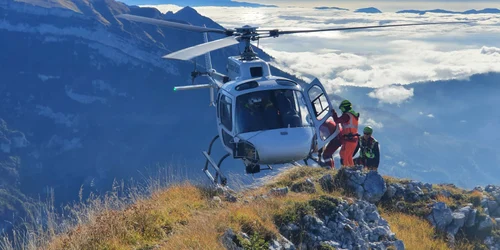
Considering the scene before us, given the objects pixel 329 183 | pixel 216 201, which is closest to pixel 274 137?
pixel 329 183

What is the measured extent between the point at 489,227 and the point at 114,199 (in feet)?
30.2

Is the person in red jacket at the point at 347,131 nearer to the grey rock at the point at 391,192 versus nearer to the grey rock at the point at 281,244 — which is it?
the grey rock at the point at 391,192

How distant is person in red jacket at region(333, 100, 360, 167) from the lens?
16.3m

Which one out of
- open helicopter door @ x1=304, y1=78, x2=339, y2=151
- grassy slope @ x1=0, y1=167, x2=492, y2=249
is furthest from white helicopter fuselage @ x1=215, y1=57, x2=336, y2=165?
grassy slope @ x1=0, y1=167, x2=492, y2=249

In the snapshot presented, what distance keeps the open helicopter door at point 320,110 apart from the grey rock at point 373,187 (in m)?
2.38

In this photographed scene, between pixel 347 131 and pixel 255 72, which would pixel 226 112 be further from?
pixel 347 131

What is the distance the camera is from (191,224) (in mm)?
9164

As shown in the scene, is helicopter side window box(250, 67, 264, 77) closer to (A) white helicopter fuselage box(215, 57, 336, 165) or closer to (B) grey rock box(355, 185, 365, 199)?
(A) white helicopter fuselage box(215, 57, 336, 165)

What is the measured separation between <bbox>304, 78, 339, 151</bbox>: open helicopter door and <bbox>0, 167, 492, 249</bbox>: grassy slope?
3766 millimetres

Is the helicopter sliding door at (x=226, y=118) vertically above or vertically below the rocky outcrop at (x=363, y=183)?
above

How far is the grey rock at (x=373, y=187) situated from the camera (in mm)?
12609

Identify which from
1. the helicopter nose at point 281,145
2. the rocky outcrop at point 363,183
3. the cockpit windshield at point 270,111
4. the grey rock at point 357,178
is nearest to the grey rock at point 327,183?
the rocky outcrop at point 363,183

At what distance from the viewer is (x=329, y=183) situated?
1301 cm

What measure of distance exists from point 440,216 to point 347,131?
205 inches
